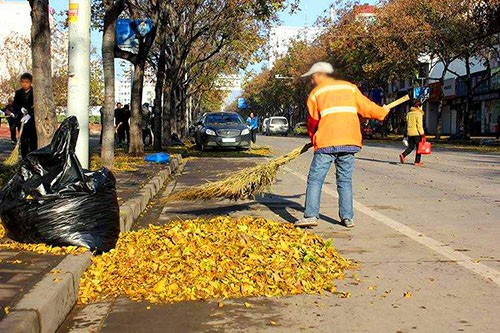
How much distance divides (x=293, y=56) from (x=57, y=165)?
224 feet

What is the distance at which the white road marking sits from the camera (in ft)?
16.3

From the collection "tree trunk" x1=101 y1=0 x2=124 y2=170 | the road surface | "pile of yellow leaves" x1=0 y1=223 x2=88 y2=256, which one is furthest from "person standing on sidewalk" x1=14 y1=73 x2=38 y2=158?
"pile of yellow leaves" x1=0 y1=223 x2=88 y2=256

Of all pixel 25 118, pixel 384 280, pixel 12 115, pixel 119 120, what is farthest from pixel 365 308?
pixel 119 120

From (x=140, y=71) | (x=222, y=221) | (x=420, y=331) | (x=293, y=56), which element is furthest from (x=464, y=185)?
(x=293, y=56)

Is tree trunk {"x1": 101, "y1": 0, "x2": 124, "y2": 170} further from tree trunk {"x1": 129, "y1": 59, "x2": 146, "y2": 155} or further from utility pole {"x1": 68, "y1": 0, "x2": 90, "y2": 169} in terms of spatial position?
utility pole {"x1": 68, "y1": 0, "x2": 90, "y2": 169}

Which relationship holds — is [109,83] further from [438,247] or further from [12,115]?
[438,247]

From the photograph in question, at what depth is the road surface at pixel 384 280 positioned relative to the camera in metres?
3.87

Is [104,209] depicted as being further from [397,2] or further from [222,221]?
[397,2]

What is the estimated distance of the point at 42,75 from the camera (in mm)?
8703

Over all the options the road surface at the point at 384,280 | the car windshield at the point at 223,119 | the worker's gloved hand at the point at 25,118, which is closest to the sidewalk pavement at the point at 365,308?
the road surface at the point at 384,280

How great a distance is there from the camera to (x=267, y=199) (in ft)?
30.6

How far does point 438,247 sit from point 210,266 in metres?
2.40

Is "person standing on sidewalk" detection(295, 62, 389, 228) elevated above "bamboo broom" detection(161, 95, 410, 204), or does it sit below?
above

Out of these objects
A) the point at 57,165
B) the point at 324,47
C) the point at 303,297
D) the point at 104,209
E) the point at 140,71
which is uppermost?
the point at 324,47
